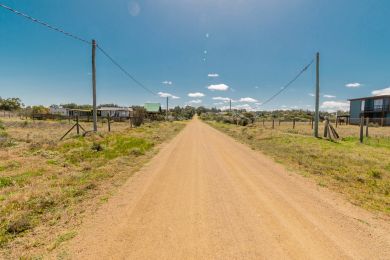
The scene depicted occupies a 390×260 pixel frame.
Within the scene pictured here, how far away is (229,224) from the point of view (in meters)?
3.90

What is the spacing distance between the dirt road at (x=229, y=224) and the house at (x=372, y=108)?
53.2 metres

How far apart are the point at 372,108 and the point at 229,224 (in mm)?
62706

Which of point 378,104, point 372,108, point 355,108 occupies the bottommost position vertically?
point 372,108

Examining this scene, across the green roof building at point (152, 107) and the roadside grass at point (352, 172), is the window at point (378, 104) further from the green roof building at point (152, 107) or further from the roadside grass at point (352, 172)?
the green roof building at point (152, 107)

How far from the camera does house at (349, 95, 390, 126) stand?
4788 centimetres

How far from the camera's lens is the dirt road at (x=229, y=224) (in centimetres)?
311

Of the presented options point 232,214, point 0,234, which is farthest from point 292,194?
point 0,234

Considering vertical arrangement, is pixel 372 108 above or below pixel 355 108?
below

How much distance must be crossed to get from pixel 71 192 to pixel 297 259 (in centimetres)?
513

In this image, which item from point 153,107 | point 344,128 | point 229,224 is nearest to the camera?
point 229,224

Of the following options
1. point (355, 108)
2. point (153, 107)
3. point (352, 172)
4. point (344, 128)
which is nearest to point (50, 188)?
point (352, 172)

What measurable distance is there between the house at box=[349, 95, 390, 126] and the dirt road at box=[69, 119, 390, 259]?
53.2m

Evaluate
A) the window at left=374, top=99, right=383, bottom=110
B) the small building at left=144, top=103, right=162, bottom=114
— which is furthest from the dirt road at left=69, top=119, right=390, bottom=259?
the small building at left=144, top=103, right=162, bottom=114

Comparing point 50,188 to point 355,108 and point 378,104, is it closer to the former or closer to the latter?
point 378,104
